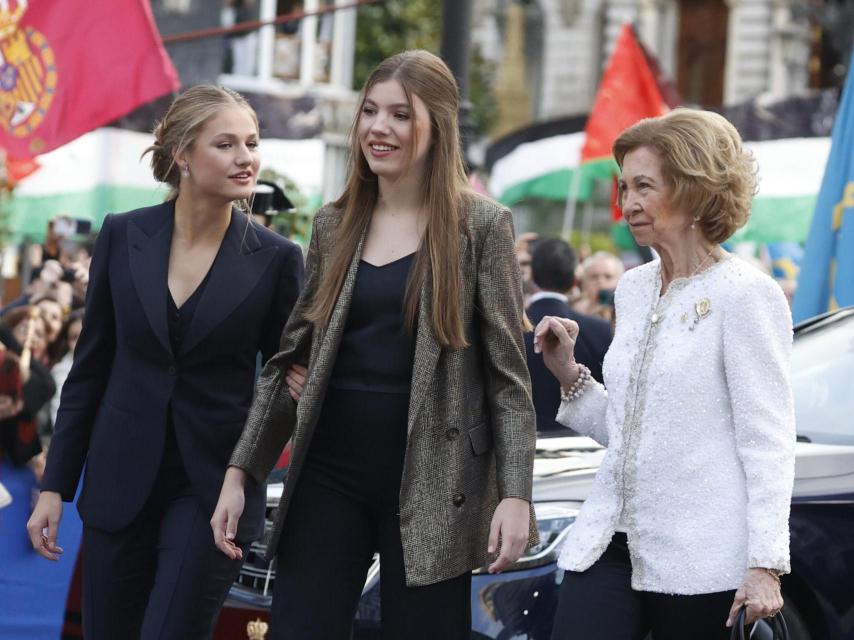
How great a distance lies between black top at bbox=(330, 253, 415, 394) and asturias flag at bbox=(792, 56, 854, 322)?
5140mm

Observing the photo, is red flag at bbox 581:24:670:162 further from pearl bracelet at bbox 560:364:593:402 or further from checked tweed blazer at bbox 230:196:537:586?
checked tweed blazer at bbox 230:196:537:586

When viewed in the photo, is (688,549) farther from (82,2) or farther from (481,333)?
(82,2)

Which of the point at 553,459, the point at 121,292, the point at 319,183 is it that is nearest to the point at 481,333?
the point at 121,292

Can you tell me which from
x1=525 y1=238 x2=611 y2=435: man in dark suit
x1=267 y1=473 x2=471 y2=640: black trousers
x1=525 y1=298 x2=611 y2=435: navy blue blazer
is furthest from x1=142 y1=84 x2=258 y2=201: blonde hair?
x1=525 y1=298 x2=611 y2=435: navy blue blazer

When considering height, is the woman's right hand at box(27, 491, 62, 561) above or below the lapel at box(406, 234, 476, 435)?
below

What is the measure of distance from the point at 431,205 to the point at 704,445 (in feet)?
2.84

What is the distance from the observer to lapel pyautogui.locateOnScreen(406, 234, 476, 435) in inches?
151

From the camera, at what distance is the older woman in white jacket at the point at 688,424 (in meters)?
3.73

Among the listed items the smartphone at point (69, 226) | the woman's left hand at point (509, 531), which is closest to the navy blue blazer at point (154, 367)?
the woman's left hand at point (509, 531)

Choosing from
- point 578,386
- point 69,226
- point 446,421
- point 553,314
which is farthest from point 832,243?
point 446,421

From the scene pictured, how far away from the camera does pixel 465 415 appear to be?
393cm

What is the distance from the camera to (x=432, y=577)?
3.84 meters

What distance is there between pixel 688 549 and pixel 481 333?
711 mm

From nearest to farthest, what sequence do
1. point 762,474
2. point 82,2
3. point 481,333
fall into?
point 762,474, point 481,333, point 82,2
